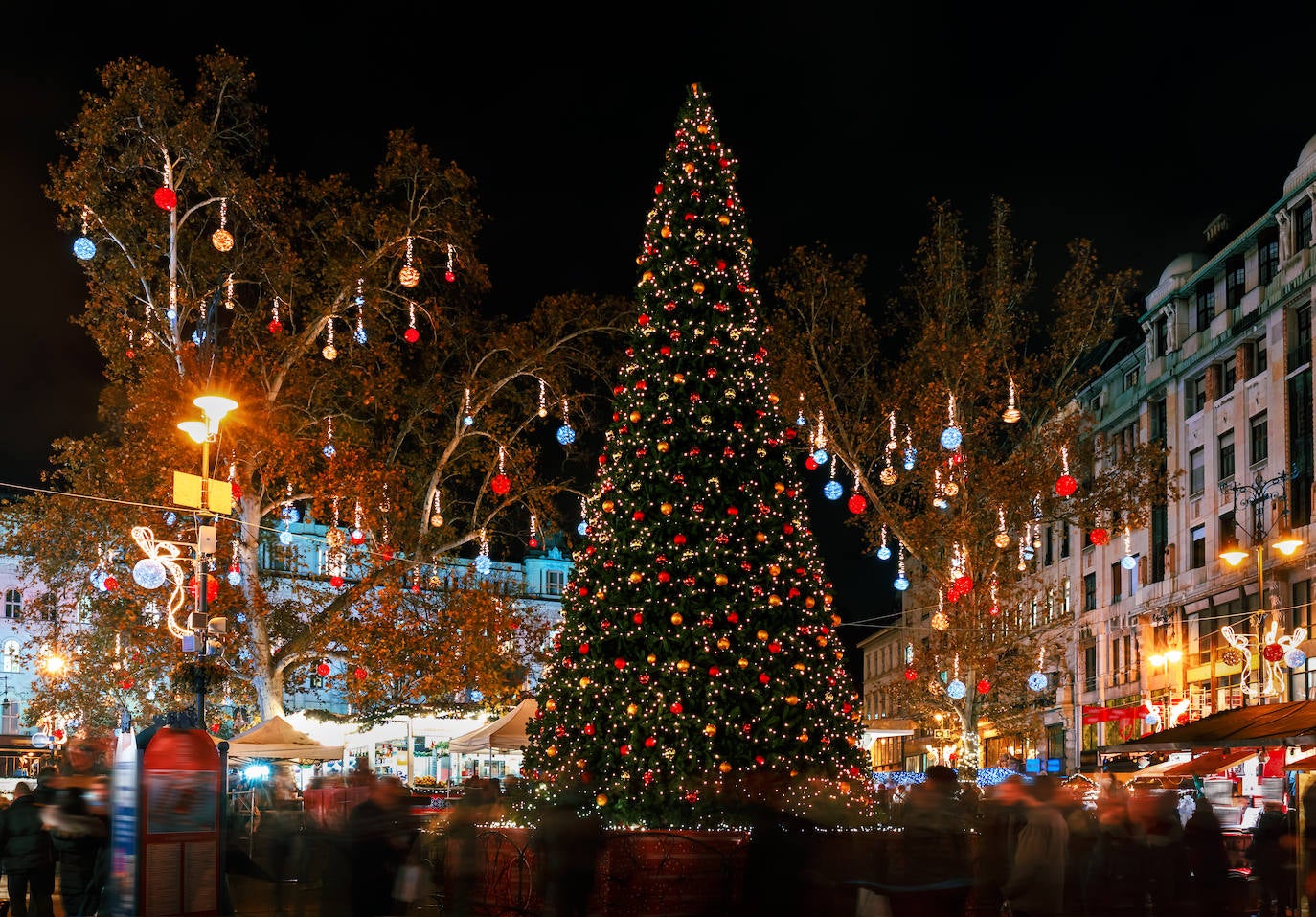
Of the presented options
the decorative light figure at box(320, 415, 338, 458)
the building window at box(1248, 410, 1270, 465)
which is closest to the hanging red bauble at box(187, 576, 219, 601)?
the decorative light figure at box(320, 415, 338, 458)

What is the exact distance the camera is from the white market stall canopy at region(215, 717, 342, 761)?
26.8 meters

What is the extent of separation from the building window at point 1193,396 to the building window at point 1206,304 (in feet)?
5.21

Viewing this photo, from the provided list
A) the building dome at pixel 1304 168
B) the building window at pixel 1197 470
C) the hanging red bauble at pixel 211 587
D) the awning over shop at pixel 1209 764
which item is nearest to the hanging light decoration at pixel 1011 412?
the awning over shop at pixel 1209 764

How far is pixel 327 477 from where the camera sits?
30719mm

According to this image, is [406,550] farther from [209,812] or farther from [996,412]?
[209,812]

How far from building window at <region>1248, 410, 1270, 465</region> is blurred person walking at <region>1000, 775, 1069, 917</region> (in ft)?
108

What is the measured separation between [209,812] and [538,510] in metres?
20.8

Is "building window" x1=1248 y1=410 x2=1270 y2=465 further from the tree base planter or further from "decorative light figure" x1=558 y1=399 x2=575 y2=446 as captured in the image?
the tree base planter

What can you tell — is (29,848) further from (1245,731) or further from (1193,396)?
(1193,396)

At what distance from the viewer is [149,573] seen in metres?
20.9

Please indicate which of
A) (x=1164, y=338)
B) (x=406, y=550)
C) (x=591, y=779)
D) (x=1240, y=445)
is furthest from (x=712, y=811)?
(x=1164, y=338)

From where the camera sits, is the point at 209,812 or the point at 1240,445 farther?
the point at 1240,445

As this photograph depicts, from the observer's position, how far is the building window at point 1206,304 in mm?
45188

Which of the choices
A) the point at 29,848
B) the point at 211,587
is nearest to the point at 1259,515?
the point at 211,587
